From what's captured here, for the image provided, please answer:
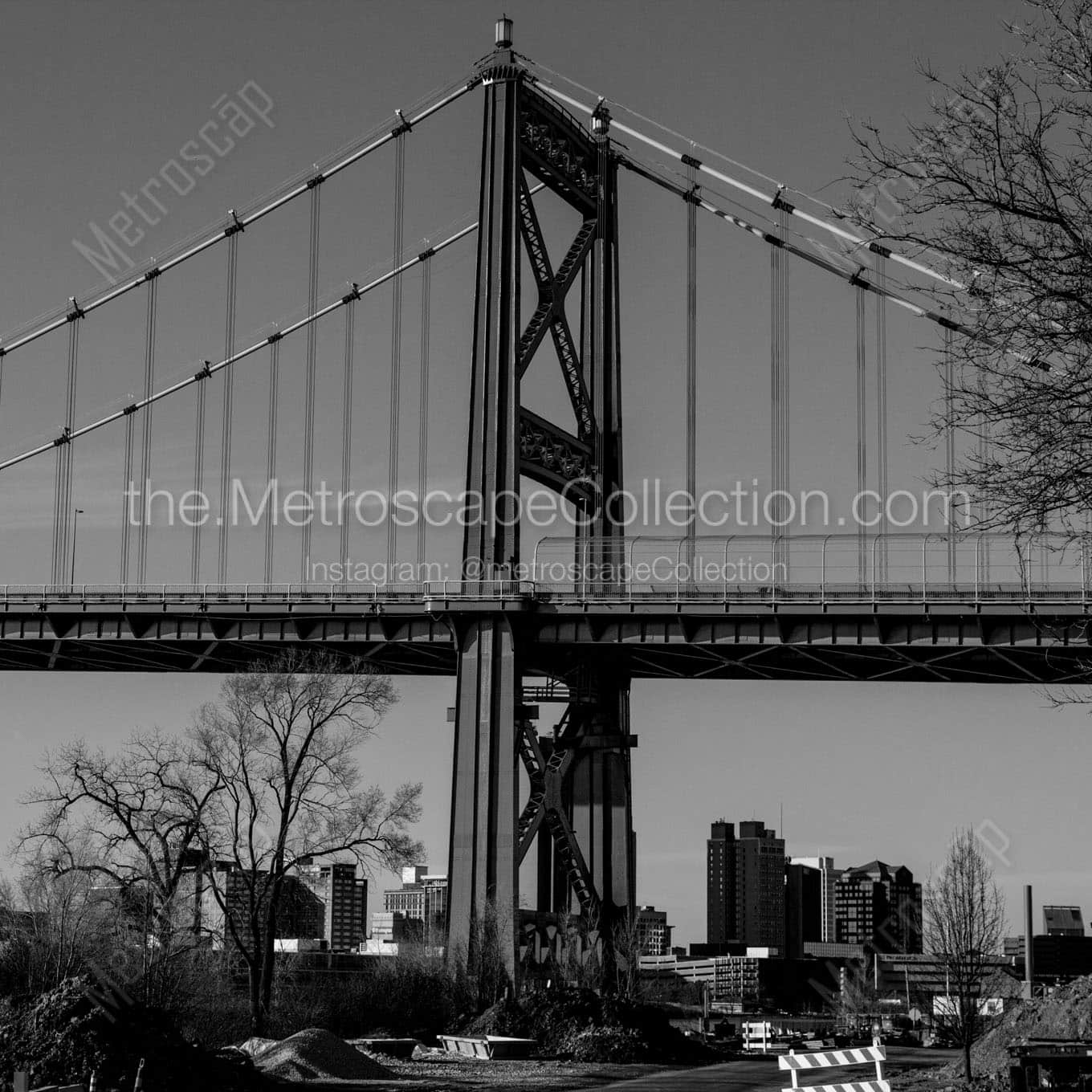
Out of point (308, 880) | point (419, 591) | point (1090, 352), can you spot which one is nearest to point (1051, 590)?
point (419, 591)

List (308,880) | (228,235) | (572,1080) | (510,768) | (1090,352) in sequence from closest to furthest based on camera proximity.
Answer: (1090,352) → (572,1080) → (308,880) → (510,768) → (228,235)

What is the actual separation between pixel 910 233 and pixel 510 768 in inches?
2172

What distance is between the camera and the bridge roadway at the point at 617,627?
7106cm

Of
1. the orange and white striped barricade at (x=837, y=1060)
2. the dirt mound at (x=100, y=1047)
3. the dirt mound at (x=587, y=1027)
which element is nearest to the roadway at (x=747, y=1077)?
the dirt mound at (x=587, y=1027)

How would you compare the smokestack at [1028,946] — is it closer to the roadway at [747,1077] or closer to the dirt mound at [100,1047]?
the roadway at [747,1077]


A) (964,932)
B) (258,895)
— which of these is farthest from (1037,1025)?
(258,895)

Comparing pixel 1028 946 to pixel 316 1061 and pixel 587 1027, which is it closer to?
pixel 587 1027

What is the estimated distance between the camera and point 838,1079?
48375 millimetres

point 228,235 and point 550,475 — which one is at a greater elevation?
point 228,235

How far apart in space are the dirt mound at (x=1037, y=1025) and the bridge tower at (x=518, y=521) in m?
27.8

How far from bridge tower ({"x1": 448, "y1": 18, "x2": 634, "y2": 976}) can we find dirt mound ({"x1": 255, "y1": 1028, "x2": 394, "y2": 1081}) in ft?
79.0

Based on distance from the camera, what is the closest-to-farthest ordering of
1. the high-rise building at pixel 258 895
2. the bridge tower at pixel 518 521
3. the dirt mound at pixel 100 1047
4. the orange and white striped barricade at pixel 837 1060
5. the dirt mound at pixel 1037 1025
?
the orange and white striped barricade at pixel 837 1060 → the dirt mound at pixel 100 1047 → the dirt mound at pixel 1037 1025 → the high-rise building at pixel 258 895 → the bridge tower at pixel 518 521

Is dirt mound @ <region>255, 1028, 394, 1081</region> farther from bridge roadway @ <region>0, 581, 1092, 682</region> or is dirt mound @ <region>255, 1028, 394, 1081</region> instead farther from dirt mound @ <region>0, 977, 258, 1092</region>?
bridge roadway @ <region>0, 581, 1092, 682</region>

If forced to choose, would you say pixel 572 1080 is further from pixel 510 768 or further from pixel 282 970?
pixel 510 768
